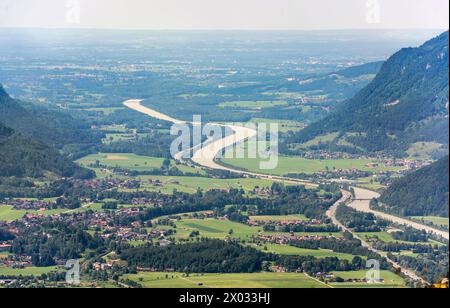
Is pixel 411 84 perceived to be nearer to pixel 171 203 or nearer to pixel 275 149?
pixel 275 149

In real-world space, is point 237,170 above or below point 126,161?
above

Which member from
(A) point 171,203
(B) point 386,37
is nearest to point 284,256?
(A) point 171,203

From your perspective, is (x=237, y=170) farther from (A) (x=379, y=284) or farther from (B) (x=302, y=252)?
(A) (x=379, y=284)

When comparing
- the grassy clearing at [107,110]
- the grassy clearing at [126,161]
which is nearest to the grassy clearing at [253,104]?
the grassy clearing at [107,110]

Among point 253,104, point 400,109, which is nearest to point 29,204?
point 400,109

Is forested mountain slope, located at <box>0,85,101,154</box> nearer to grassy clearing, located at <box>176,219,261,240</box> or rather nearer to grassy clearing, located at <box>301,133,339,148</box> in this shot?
grassy clearing, located at <box>301,133,339,148</box>
